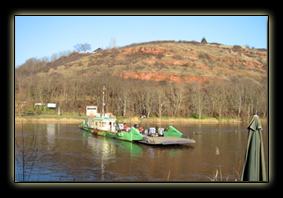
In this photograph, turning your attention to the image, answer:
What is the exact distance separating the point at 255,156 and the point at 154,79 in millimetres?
111792

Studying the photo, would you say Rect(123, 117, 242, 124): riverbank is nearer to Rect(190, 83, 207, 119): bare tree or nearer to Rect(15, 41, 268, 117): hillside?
Rect(190, 83, 207, 119): bare tree

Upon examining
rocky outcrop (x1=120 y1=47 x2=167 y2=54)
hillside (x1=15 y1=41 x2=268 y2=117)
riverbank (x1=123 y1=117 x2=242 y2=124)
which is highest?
rocky outcrop (x1=120 y1=47 x2=167 y2=54)

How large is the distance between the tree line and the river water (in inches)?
1614

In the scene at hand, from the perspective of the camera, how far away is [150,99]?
81.9 m

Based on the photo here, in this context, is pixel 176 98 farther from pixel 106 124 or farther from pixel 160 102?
pixel 106 124

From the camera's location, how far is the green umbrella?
10.6m

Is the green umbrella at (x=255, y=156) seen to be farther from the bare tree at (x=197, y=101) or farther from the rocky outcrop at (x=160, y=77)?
the rocky outcrop at (x=160, y=77)

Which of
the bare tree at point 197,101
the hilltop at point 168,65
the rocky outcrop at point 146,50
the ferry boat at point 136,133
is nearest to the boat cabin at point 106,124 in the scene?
the ferry boat at point 136,133

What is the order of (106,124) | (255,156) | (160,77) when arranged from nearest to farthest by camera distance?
(255,156) → (106,124) → (160,77)

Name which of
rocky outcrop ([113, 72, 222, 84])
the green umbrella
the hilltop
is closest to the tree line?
rocky outcrop ([113, 72, 222, 84])

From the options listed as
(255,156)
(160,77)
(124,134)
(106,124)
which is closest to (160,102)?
(106,124)

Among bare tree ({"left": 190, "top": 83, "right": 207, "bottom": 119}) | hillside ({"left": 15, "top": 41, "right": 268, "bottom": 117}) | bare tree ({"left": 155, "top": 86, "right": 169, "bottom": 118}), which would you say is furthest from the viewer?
hillside ({"left": 15, "top": 41, "right": 268, "bottom": 117})

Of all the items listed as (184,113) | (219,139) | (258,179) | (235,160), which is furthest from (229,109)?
(258,179)

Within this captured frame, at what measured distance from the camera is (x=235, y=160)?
28.2 meters
